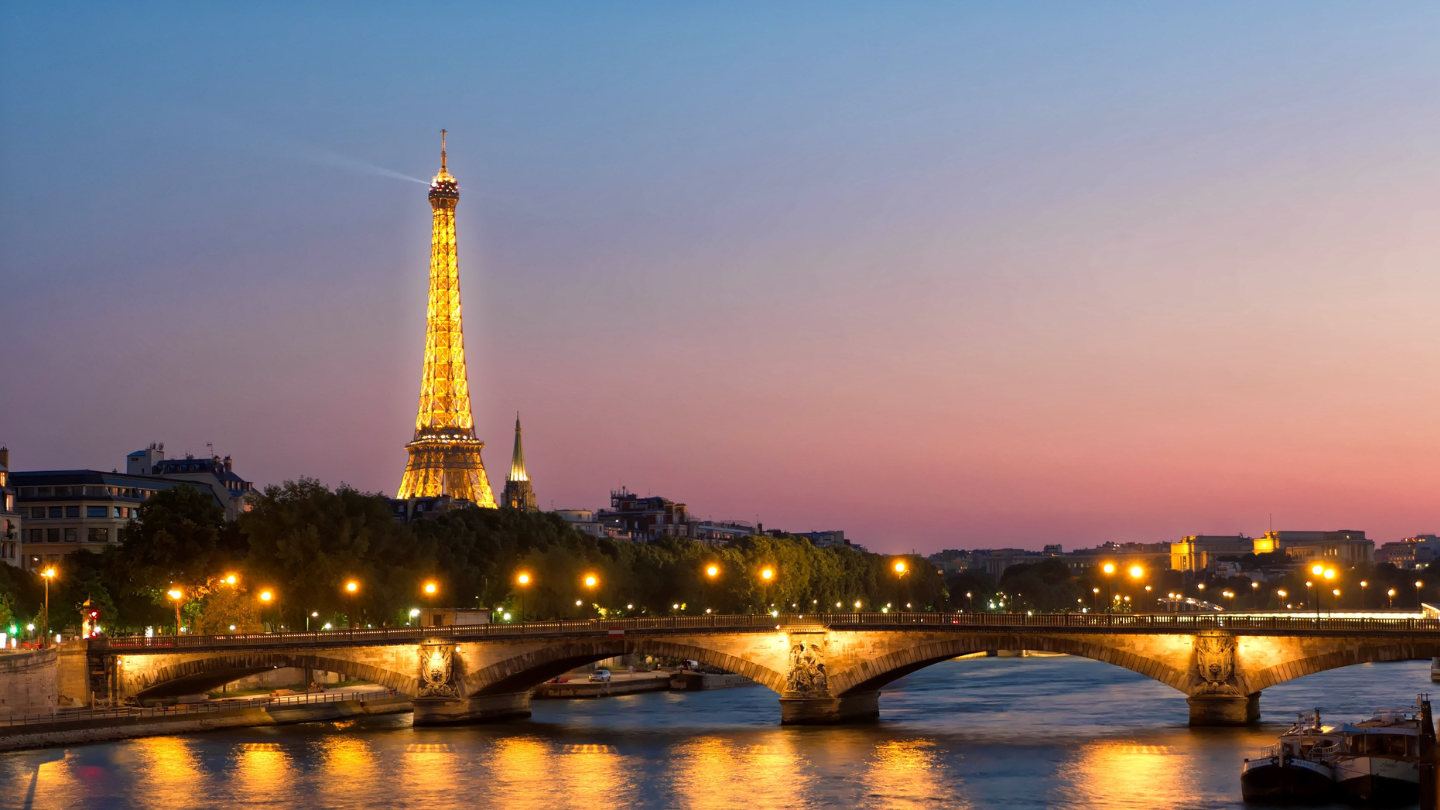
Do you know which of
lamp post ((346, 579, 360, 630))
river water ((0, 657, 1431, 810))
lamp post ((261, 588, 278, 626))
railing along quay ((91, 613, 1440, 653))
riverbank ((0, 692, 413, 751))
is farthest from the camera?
lamp post ((261, 588, 278, 626))

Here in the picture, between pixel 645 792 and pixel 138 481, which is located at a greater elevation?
pixel 138 481

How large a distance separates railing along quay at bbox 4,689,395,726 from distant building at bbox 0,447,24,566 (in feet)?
138

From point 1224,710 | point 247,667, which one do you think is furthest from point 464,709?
point 1224,710

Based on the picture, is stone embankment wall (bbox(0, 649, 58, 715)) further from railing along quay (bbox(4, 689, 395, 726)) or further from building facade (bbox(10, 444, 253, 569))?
building facade (bbox(10, 444, 253, 569))

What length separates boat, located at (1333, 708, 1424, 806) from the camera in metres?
53.6

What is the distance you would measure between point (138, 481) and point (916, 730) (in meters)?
92.5

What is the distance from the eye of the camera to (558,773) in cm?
6256

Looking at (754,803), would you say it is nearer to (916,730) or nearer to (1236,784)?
(1236,784)

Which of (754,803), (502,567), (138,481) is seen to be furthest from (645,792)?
(138,481)

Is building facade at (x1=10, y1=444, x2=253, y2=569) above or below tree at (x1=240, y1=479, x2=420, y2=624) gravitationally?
above

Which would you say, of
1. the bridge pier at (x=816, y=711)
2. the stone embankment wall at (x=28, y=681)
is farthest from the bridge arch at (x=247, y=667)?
the bridge pier at (x=816, y=711)

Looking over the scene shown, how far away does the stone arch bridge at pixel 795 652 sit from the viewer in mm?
70688

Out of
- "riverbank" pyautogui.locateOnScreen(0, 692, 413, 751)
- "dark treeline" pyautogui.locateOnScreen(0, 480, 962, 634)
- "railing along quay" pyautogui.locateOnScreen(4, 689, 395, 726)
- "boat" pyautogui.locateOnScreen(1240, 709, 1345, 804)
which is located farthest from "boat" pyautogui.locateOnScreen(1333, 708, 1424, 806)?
"railing along quay" pyautogui.locateOnScreen(4, 689, 395, 726)

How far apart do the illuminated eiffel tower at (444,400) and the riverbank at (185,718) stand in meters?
82.0
